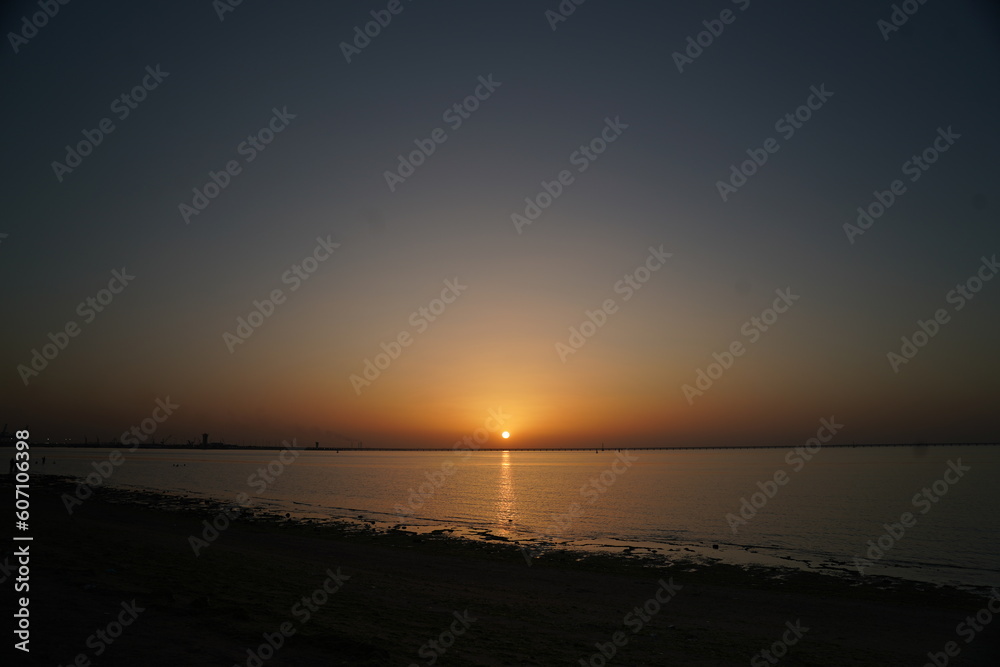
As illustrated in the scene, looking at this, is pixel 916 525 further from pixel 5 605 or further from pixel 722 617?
pixel 5 605

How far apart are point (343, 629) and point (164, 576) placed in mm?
7385

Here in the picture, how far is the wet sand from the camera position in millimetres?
10734

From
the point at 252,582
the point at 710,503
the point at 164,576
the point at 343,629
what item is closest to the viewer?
the point at 343,629

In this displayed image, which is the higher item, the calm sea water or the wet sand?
the calm sea water

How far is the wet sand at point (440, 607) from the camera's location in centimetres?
1073

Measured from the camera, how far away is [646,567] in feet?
94.0

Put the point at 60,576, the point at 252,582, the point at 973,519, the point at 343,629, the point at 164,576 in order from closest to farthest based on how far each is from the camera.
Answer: the point at 343,629 → the point at 60,576 → the point at 164,576 → the point at 252,582 → the point at 973,519

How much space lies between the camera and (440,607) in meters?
17.1

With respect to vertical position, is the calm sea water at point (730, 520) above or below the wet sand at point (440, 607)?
above

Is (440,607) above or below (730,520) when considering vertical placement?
below

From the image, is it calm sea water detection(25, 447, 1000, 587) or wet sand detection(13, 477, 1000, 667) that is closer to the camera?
Result: wet sand detection(13, 477, 1000, 667)

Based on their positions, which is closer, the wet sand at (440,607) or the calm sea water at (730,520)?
the wet sand at (440,607)

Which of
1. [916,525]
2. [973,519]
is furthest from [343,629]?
[973,519]

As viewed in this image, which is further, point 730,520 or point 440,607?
point 730,520
